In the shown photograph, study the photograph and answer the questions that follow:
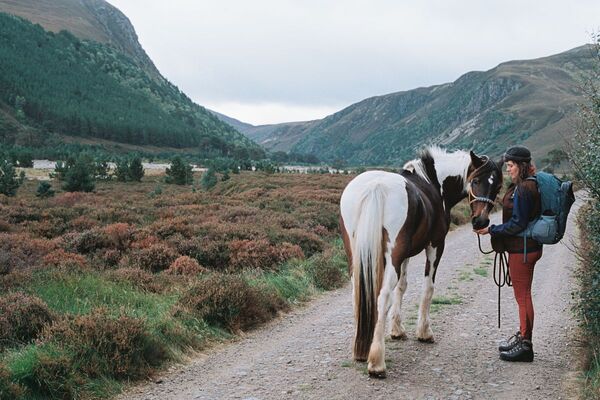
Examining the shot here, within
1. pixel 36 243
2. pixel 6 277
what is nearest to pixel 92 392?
pixel 6 277

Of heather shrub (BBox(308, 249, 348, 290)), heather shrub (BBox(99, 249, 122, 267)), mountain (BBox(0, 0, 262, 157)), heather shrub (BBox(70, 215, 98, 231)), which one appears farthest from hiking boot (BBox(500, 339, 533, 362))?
mountain (BBox(0, 0, 262, 157))

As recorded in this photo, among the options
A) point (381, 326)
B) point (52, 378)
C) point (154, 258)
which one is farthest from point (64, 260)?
point (381, 326)

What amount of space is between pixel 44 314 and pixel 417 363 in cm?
449

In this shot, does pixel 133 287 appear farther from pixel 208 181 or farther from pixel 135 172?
pixel 135 172

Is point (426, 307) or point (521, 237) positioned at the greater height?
point (521, 237)

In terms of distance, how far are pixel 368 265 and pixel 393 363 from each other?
4.17 feet

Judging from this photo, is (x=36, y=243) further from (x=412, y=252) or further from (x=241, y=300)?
(x=412, y=252)

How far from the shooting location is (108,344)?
5113mm

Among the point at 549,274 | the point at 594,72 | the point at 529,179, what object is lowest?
the point at 549,274

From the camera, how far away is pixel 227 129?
593 ft

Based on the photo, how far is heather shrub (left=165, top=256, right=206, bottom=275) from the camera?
9.57 meters

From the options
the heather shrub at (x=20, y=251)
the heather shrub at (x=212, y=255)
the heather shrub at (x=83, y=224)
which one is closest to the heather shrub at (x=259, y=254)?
the heather shrub at (x=212, y=255)

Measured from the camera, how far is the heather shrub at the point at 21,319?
221 inches

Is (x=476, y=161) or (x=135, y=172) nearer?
(x=476, y=161)
